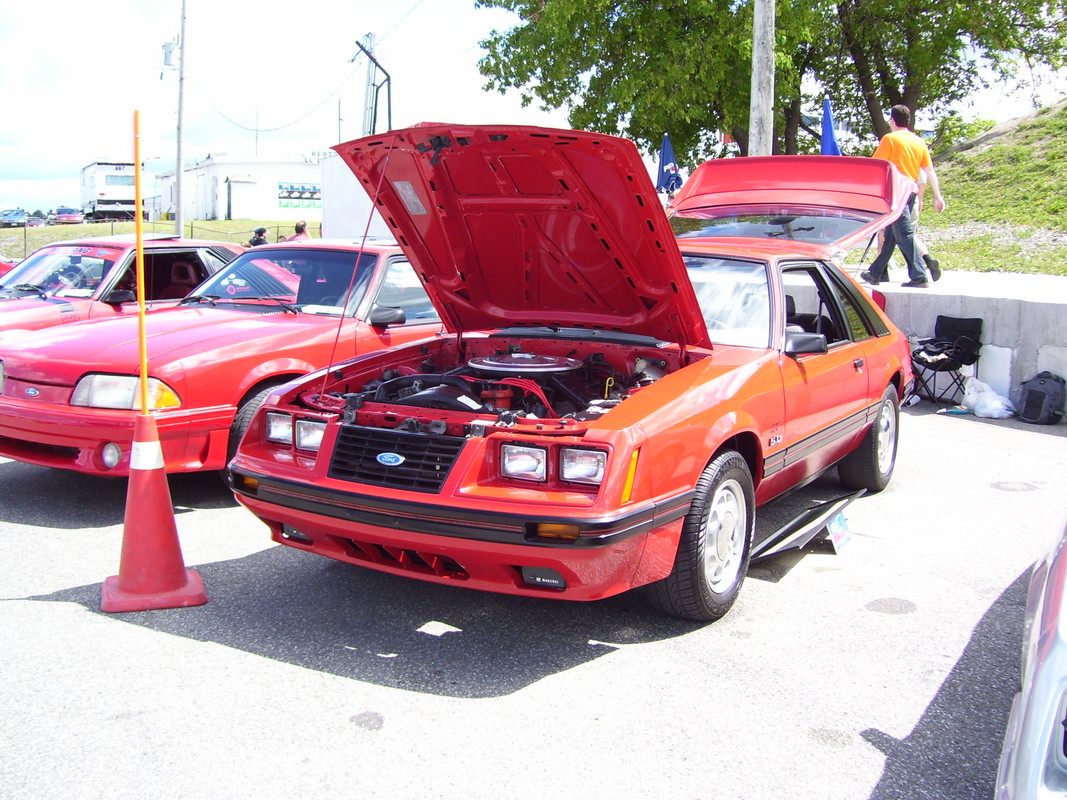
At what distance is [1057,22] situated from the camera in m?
21.6

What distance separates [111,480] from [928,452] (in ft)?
18.7

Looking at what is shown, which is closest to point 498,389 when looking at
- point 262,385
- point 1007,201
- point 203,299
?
point 262,385

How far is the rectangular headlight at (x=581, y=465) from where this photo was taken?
10.3 feet

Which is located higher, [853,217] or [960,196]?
[960,196]

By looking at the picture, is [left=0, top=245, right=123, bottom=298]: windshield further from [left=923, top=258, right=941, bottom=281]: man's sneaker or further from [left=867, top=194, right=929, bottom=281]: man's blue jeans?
[left=923, top=258, right=941, bottom=281]: man's sneaker

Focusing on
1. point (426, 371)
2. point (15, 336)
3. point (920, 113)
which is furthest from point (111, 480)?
point (920, 113)

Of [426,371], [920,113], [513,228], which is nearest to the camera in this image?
[513,228]

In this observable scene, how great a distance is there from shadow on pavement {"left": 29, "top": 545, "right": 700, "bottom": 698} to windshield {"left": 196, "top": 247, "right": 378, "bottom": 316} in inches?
88.6

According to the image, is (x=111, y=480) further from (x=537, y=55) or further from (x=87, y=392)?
(x=537, y=55)

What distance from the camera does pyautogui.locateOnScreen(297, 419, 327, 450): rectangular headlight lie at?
3.68 metres

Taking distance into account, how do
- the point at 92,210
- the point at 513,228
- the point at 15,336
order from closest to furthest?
the point at 513,228, the point at 15,336, the point at 92,210

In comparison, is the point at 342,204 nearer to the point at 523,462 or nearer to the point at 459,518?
the point at 523,462

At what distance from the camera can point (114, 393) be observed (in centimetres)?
482

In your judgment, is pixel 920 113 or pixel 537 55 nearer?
pixel 537 55
